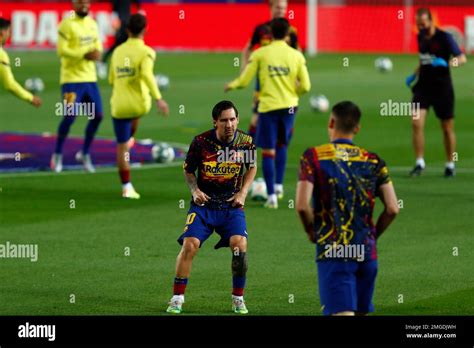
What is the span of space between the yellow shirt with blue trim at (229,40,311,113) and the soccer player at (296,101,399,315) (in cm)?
837

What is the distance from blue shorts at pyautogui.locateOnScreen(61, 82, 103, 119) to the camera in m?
21.2

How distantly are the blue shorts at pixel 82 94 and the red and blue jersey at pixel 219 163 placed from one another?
352 inches

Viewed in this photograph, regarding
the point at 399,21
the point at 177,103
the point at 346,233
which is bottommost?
the point at 346,233

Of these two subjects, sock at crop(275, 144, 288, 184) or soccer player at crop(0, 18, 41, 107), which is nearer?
soccer player at crop(0, 18, 41, 107)

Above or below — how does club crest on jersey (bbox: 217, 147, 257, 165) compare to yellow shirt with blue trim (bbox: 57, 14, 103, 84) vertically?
below

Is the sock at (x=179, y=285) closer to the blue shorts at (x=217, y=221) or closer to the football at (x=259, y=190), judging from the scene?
the blue shorts at (x=217, y=221)

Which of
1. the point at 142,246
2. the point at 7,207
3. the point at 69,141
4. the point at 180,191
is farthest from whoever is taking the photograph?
the point at 69,141

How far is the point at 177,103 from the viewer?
32.4m

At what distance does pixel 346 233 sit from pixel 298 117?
20.0m

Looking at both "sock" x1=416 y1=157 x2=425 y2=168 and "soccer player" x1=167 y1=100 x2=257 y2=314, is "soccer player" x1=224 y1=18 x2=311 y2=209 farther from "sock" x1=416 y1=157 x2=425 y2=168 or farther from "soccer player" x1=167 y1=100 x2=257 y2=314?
"soccer player" x1=167 y1=100 x2=257 y2=314

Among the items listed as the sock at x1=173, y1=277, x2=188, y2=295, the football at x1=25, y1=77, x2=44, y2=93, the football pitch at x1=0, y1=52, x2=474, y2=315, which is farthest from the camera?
the football at x1=25, y1=77, x2=44, y2=93

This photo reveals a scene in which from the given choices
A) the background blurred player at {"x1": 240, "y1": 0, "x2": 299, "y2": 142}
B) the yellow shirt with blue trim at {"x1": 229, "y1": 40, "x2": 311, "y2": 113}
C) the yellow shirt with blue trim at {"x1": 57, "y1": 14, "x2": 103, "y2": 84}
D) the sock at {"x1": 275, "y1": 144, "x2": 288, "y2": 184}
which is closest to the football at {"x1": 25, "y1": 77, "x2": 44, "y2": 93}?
the yellow shirt with blue trim at {"x1": 57, "y1": 14, "x2": 103, "y2": 84}

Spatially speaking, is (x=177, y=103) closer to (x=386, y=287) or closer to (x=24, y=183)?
(x=24, y=183)

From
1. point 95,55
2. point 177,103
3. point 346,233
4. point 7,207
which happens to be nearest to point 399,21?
point 177,103
